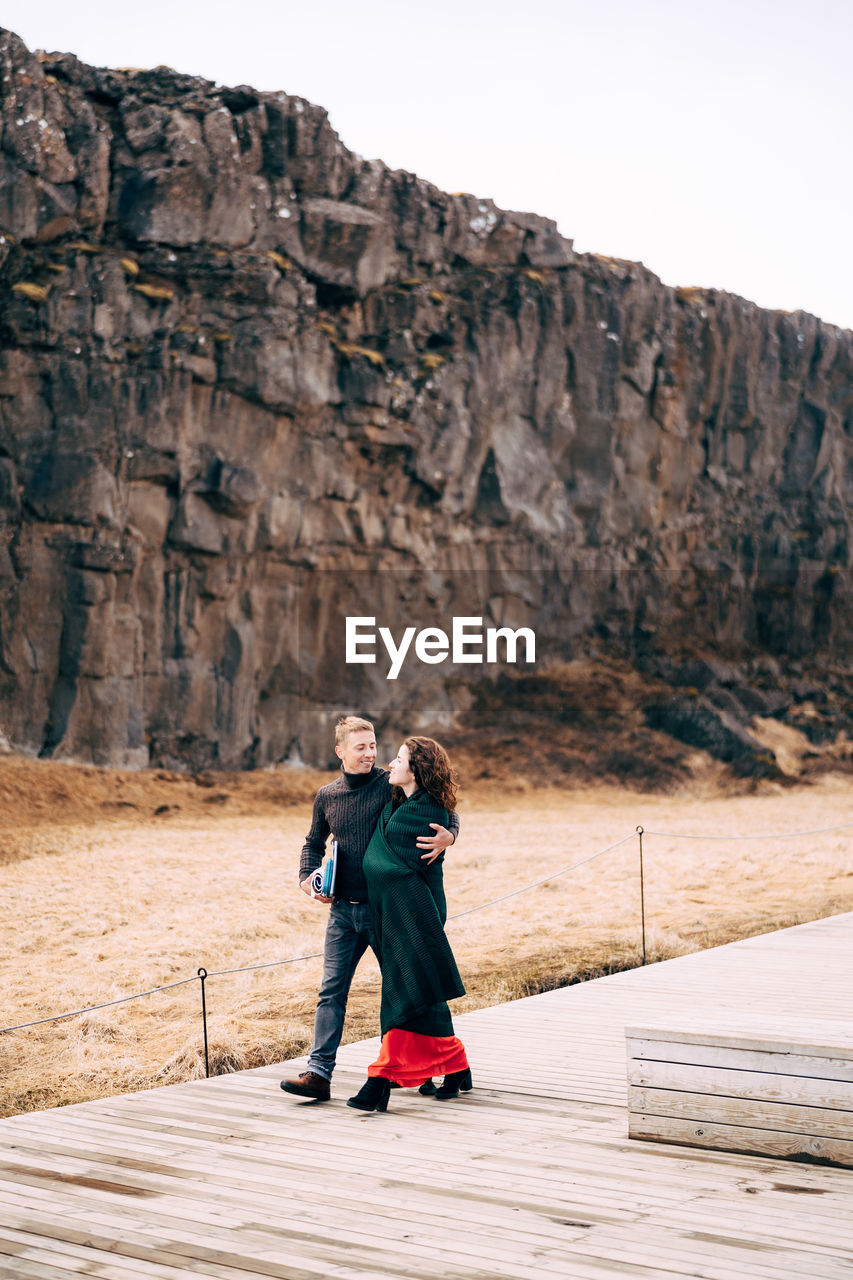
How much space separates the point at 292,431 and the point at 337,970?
3156cm

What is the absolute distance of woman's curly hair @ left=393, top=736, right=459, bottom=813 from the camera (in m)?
6.53

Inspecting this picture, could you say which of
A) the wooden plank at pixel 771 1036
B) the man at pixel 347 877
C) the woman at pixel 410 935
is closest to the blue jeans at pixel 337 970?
the man at pixel 347 877

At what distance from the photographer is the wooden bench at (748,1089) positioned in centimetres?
548

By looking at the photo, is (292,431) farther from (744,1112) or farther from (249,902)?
(744,1112)

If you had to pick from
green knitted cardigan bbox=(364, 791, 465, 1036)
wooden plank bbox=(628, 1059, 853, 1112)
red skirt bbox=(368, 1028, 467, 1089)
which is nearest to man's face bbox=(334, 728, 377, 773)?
green knitted cardigan bbox=(364, 791, 465, 1036)

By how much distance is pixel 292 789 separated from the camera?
113 ft

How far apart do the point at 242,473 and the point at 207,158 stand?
888cm

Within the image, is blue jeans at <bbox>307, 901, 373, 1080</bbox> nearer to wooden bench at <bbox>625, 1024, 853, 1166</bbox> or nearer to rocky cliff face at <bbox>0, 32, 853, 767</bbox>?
wooden bench at <bbox>625, 1024, 853, 1166</bbox>

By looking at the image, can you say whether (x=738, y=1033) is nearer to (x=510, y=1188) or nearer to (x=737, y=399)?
(x=510, y=1188)

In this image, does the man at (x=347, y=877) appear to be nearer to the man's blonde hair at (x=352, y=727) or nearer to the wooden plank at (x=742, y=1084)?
the man's blonde hair at (x=352, y=727)

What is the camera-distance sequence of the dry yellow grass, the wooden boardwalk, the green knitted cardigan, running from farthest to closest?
the dry yellow grass
the green knitted cardigan
the wooden boardwalk

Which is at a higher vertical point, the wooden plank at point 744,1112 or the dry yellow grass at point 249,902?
the wooden plank at point 744,1112

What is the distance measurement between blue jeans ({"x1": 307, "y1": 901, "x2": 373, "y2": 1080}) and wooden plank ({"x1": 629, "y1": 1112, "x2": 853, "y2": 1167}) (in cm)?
162

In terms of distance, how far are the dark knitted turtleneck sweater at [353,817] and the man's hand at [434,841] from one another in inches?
8.3
